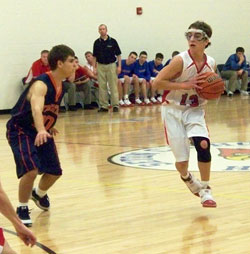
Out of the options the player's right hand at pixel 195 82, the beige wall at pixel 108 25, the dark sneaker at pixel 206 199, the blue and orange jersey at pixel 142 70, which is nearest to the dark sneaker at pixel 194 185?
the dark sneaker at pixel 206 199

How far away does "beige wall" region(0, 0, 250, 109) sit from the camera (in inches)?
704

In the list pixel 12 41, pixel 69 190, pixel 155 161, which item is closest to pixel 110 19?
pixel 12 41

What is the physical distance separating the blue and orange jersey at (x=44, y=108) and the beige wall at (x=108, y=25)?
38.1 feet

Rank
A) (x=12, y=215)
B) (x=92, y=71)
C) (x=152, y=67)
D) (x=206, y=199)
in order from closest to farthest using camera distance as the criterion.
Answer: (x=12, y=215), (x=206, y=199), (x=92, y=71), (x=152, y=67)

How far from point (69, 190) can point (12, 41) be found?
10786 millimetres

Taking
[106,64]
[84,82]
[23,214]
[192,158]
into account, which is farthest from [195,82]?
[84,82]

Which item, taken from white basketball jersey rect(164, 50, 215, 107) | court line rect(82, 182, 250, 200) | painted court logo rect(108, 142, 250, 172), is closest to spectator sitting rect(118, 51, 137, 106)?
painted court logo rect(108, 142, 250, 172)

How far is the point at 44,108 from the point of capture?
6359mm

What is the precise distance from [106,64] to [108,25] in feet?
8.49

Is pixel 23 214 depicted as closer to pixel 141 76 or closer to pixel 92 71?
pixel 92 71

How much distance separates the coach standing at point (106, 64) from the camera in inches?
668

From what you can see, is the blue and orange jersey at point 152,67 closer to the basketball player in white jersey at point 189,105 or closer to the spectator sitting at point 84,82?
the spectator sitting at point 84,82

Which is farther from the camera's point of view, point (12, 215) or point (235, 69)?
point (235, 69)

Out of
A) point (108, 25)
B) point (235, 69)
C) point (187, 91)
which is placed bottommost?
point (235, 69)
